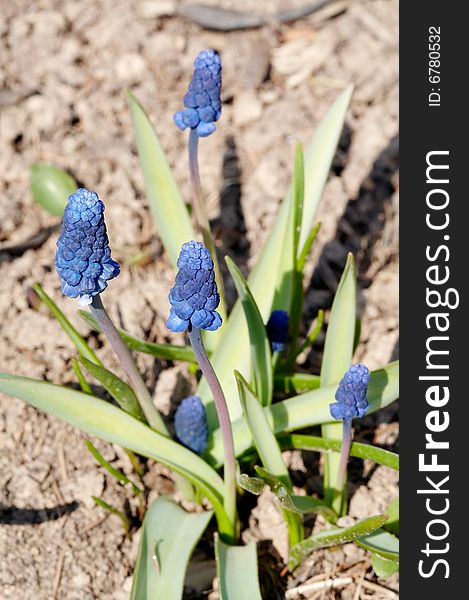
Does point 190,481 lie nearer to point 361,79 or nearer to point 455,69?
point 455,69

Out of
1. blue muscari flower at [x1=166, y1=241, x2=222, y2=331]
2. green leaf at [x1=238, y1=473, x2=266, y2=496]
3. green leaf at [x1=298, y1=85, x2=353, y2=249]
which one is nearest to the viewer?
blue muscari flower at [x1=166, y1=241, x2=222, y2=331]

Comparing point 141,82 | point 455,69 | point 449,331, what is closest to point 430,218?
point 449,331

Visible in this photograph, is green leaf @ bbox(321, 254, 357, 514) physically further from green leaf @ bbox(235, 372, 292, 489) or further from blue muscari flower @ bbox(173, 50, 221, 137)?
blue muscari flower @ bbox(173, 50, 221, 137)

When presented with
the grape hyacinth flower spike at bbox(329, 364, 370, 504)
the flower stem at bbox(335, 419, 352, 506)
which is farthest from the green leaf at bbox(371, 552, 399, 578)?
the grape hyacinth flower spike at bbox(329, 364, 370, 504)

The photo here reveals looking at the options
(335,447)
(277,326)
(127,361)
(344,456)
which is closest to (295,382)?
(277,326)

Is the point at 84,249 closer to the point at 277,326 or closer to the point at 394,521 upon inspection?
the point at 277,326

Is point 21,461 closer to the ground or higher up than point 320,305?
closer to the ground

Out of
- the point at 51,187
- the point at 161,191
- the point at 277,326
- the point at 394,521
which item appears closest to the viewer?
the point at 394,521
